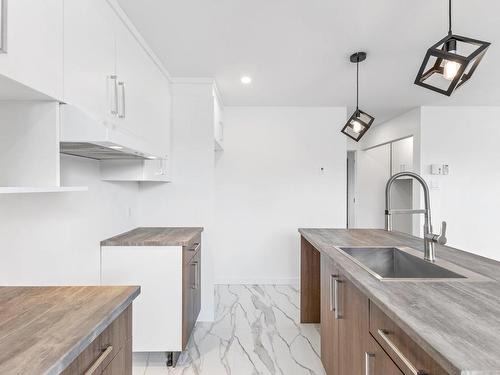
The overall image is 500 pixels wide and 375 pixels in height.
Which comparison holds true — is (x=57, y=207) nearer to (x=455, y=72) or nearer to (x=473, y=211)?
(x=455, y=72)

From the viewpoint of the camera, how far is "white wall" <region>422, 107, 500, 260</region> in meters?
4.08

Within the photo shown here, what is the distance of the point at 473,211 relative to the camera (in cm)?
411

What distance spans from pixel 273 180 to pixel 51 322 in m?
3.37

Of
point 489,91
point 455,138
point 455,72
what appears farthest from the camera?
point 455,138

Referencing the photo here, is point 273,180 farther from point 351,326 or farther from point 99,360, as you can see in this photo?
point 99,360

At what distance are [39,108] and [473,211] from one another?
4924 millimetres

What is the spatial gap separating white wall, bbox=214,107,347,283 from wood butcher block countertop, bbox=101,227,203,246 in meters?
1.29

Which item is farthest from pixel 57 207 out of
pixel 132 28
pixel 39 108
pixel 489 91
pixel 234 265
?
pixel 489 91

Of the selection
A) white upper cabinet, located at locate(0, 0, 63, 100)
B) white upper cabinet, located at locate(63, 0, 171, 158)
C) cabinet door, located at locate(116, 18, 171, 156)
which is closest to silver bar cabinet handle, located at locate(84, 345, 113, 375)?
white upper cabinet, located at locate(63, 0, 171, 158)

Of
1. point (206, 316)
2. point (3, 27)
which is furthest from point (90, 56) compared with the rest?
point (206, 316)

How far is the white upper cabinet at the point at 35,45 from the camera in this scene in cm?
91

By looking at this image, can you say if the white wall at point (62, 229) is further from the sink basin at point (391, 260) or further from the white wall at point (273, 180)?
the white wall at point (273, 180)

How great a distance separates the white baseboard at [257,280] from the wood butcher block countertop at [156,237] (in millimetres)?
1433

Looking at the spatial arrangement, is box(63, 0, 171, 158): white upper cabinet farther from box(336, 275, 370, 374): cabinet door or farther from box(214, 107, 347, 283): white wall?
box(214, 107, 347, 283): white wall
